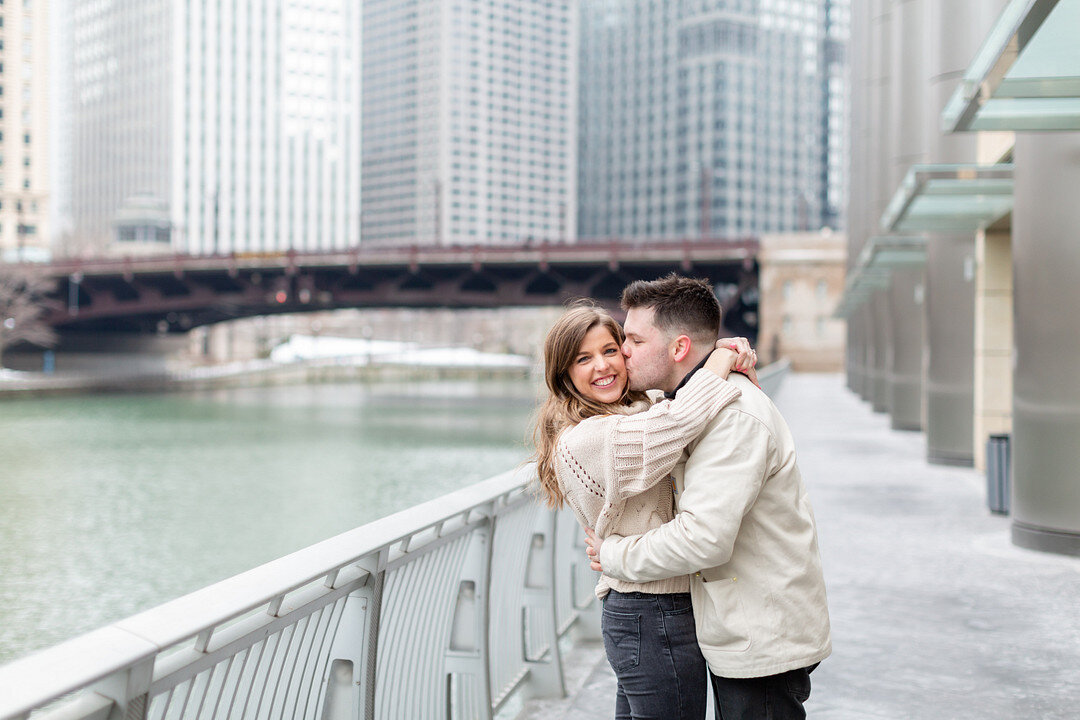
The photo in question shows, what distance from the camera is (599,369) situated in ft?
10.0

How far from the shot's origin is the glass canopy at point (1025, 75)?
677 centimetres

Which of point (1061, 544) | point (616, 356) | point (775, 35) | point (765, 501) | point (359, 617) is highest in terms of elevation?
point (775, 35)

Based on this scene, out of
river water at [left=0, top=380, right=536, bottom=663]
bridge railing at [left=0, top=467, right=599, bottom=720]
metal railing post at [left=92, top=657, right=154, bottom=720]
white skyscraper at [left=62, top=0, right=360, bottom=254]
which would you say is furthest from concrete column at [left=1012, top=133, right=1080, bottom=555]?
white skyscraper at [left=62, top=0, right=360, bottom=254]

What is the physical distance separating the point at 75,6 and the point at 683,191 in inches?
4186

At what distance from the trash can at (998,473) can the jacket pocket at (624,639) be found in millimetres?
10520

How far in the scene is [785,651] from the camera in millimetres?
2820

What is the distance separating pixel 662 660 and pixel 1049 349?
8.19m

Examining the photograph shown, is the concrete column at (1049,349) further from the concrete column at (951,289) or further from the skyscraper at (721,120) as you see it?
the skyscraper at (721,120)

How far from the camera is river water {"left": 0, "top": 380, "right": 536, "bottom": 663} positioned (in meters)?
14.8

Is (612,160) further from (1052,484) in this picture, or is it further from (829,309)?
(1052,484)

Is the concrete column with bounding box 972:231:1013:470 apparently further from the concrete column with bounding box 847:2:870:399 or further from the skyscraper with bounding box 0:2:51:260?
the skyscraper with bounding box 0:2:51:260

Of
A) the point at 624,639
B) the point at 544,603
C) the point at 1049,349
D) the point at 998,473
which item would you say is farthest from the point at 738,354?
the point at 998,473

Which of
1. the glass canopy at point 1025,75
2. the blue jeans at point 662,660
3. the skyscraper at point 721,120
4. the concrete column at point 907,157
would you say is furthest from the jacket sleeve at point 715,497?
the skyscraper at point 721,120

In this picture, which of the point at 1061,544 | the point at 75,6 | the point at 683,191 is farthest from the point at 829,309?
the point at 75,6
